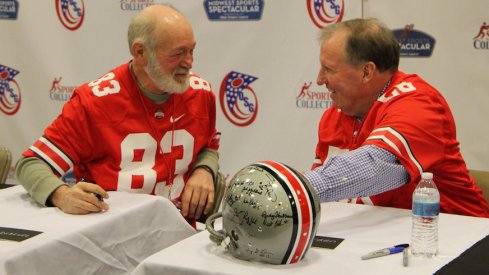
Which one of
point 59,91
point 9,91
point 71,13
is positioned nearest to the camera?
point 71,13

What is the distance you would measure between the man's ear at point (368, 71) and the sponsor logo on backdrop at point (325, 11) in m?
1.45

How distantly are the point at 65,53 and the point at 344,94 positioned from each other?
2.78 metres

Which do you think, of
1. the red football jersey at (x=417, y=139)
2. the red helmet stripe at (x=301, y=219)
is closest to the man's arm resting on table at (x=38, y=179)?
the red helmet stripe at (x=301, y=219)

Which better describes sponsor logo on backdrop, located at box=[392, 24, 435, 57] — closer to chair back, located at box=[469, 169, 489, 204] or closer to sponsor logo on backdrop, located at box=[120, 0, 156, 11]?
chair back, located at box=[469, 169, 489, 204]

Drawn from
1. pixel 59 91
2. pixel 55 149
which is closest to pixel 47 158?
pixel 55 149

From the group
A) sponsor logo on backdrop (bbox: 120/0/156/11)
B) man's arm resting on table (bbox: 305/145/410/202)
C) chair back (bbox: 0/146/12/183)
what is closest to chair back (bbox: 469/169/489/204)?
man's arm resting on table (bbox: 305/145/410/202)

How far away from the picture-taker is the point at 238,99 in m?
4.64

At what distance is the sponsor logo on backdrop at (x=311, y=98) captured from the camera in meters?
4.35

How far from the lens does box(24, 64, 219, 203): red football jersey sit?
3088 mm

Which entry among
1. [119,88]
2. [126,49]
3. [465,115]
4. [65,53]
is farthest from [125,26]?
[465,115]

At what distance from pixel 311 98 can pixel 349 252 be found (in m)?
2.32

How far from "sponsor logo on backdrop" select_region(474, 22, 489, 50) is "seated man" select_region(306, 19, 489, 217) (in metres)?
1.21

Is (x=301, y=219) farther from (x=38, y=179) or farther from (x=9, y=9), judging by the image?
(x=9, y=9)

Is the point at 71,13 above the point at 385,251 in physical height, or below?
above
